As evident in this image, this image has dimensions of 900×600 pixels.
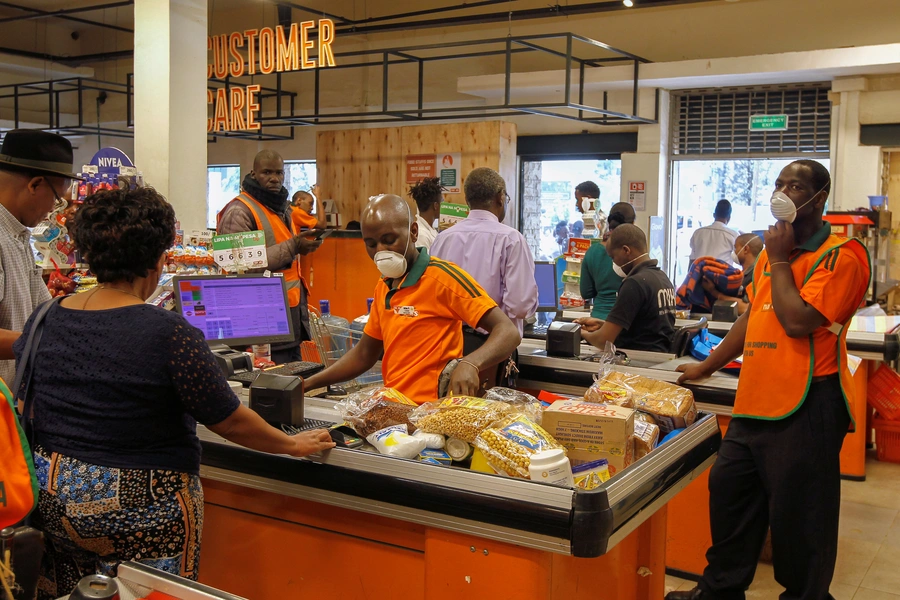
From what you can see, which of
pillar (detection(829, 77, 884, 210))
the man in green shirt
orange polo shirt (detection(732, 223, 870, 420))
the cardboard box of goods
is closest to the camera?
the cardboard box of goods

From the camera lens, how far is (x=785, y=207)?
9.46ft

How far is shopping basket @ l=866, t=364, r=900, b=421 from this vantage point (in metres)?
4.93

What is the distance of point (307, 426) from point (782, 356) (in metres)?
1.65

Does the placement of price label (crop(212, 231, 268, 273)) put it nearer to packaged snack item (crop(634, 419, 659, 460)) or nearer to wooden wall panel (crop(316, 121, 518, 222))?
packaged snack item (crop(634, 419, 659, 460))

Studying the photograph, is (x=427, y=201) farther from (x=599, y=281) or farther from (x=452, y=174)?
(x=452, y=174)

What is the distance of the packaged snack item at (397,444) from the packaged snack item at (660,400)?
687 mm

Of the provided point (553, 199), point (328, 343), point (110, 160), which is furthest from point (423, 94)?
point (110, 160)

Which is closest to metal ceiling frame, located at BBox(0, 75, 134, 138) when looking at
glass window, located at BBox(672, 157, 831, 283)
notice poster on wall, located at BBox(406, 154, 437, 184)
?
notice poster on wall, located at BBox(406, 154, 437, 184)

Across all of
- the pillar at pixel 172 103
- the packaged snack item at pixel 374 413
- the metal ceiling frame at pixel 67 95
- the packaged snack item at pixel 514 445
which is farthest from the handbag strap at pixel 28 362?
the metal ceiling frame at pixel 67 95

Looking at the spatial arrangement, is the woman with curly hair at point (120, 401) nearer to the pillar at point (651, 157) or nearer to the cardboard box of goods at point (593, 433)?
the cardboard box of goods at point (593, 433)

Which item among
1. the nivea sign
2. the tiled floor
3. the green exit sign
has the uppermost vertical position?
the green exit sign

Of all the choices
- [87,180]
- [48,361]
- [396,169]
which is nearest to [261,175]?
[87,180]

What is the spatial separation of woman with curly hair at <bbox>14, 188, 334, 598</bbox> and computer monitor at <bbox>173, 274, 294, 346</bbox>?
5.22ft

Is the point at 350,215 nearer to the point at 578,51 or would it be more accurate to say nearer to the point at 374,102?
the point at 374,102
